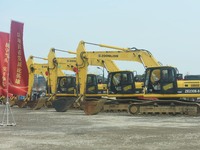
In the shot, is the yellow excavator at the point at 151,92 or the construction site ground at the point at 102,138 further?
the yellow excavator at the point at 151,92

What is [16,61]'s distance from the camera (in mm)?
17969

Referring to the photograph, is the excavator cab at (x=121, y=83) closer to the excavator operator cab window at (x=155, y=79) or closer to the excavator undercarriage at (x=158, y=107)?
the excavator undercarriage at (x=158, y=107)

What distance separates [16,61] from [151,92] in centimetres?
1010

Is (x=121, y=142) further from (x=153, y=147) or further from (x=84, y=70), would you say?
(x=84, y=70)

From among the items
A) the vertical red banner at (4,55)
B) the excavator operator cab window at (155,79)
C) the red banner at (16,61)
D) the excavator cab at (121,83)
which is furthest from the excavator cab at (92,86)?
the red banner at (16,61)

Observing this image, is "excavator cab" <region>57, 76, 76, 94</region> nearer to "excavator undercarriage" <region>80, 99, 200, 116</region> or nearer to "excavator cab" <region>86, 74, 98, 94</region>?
"excavator cab" <region>86, 74, 98, 94</region>

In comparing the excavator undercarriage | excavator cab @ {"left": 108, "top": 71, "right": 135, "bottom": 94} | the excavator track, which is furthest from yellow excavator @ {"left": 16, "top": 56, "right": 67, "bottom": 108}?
the excavator track

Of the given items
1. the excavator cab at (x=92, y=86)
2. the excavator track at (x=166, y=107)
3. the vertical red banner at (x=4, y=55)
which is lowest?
the excavator track at (x=166, y=107)

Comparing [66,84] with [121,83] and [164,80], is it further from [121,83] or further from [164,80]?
[164,80]

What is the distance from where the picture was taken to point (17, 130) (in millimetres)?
15977

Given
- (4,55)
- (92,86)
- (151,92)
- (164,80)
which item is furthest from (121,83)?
(4,55)

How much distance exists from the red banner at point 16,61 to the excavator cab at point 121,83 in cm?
1126

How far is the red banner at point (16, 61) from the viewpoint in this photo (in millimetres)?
17875

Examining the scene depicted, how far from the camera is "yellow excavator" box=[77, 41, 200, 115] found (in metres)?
24.5
